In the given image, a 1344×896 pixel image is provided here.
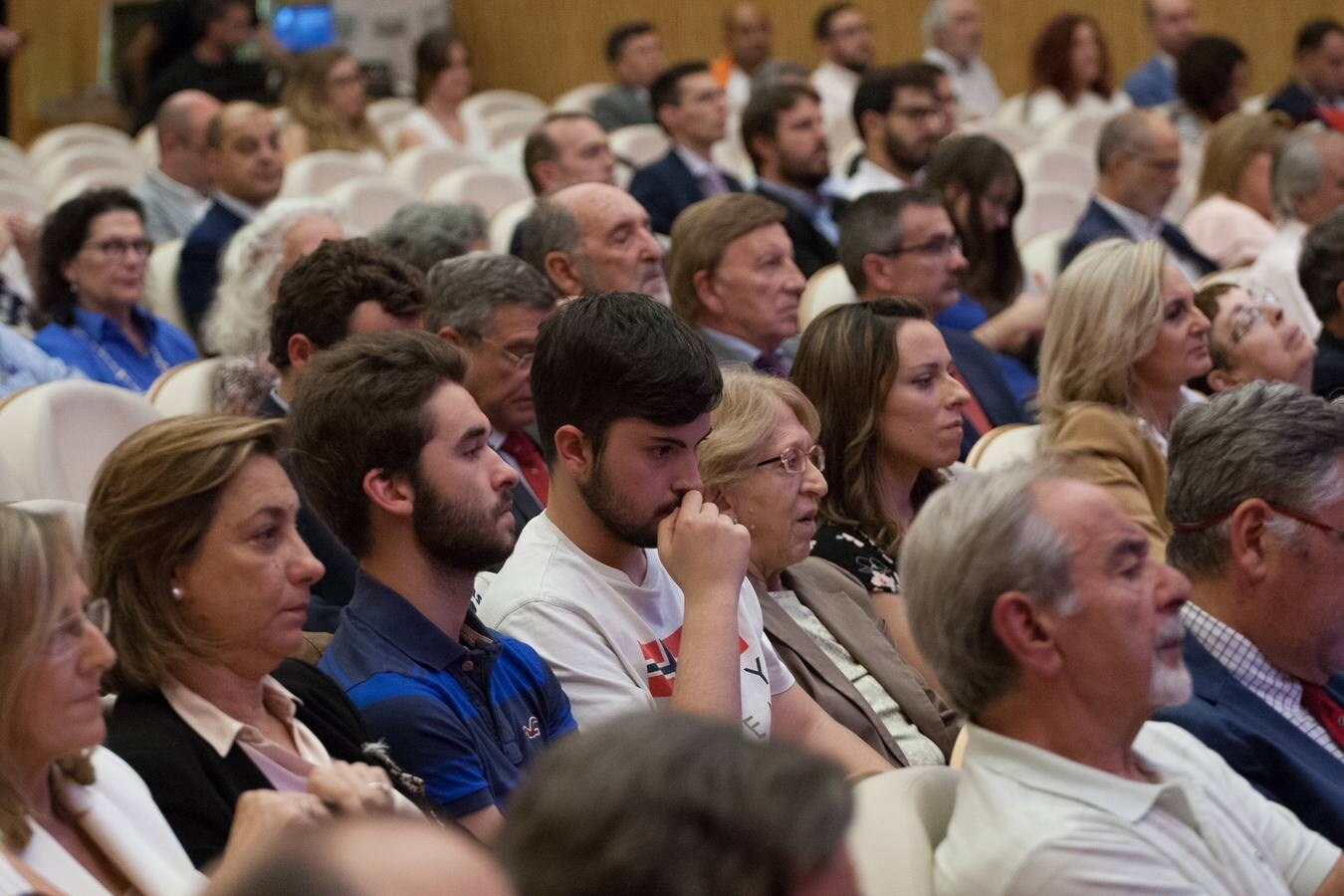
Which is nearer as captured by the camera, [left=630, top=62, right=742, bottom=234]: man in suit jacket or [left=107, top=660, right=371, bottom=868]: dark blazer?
[left=107, top=660, right=371, bottom=868]: dark blazer

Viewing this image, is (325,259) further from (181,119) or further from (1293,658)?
(181,119)

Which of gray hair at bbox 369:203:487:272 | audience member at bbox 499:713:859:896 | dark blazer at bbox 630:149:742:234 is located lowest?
dark blazer at bbox 630:149:742:234

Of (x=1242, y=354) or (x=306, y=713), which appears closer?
(x=306, y=713)

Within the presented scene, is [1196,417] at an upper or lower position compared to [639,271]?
upper

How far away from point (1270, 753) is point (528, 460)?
1.74m

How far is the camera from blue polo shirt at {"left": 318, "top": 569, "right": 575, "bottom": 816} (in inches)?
85.9

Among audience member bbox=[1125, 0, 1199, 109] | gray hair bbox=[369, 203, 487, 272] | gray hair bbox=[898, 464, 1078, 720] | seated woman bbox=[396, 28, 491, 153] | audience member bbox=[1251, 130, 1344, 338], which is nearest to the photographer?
gray hair bbox=[898, 464, 1078, 720]

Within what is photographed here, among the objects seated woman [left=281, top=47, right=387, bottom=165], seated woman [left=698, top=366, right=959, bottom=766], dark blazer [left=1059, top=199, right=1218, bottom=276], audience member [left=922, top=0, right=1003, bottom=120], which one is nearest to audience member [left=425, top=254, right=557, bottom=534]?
seated woman [left=698, top=366, right=959, bottom=766]

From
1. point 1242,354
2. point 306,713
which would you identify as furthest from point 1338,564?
point 1242,354

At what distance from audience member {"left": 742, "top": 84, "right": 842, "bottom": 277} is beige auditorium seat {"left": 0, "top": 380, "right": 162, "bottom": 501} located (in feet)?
11.7

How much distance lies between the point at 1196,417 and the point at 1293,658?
0.36m

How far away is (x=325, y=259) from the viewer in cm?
351

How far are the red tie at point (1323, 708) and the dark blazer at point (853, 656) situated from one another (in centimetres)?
62

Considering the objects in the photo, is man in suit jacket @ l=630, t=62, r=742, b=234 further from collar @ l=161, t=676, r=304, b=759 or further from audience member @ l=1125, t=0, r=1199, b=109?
collar @ l=161, t=676, r=304, b=759
